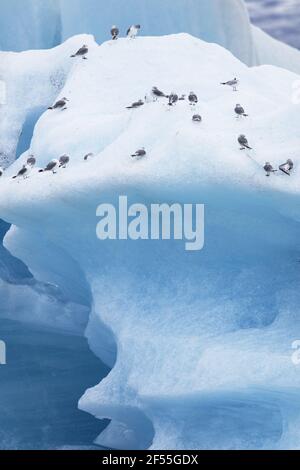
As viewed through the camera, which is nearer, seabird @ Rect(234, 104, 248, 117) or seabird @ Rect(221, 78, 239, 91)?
seabird @ Rect(234, 104, 248, 117)

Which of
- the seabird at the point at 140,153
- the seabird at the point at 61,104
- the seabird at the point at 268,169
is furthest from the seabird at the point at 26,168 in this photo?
the seabird at the point at 268,169

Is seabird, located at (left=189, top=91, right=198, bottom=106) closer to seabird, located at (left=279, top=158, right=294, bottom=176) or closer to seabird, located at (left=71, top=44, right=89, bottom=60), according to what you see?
seabird, located at (left=279, top=158, right=294, bottom=176)

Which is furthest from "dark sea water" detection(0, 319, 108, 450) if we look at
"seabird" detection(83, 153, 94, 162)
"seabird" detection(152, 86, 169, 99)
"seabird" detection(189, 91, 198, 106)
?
"seabird" detection(189, 91, 198, 106)

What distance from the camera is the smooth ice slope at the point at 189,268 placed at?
568 cm

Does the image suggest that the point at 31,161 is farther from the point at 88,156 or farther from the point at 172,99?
the point at 172,99

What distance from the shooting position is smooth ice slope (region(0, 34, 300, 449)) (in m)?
5.68

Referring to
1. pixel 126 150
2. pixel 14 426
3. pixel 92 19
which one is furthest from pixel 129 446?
pixel 92 19

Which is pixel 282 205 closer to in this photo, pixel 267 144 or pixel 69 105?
pixel 267 144

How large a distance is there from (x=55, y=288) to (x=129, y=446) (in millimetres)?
2546

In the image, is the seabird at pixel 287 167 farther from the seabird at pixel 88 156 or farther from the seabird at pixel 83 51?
the seabird at pixel 83 51

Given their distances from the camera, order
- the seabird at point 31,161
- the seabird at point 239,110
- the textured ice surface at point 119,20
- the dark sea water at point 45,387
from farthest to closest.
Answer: the textured ice surface at point 119,20 < the dark sea water at point 45,387 < the seabird at point 31,161 < the seabird at point 239,110

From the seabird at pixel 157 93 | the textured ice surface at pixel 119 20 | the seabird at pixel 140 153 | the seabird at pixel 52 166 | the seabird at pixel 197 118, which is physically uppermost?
the textured ice surface at pixel 119 20

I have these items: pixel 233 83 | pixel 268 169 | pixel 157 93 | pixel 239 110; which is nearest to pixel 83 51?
pixel 157 93

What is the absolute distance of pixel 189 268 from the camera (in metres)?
6.27
